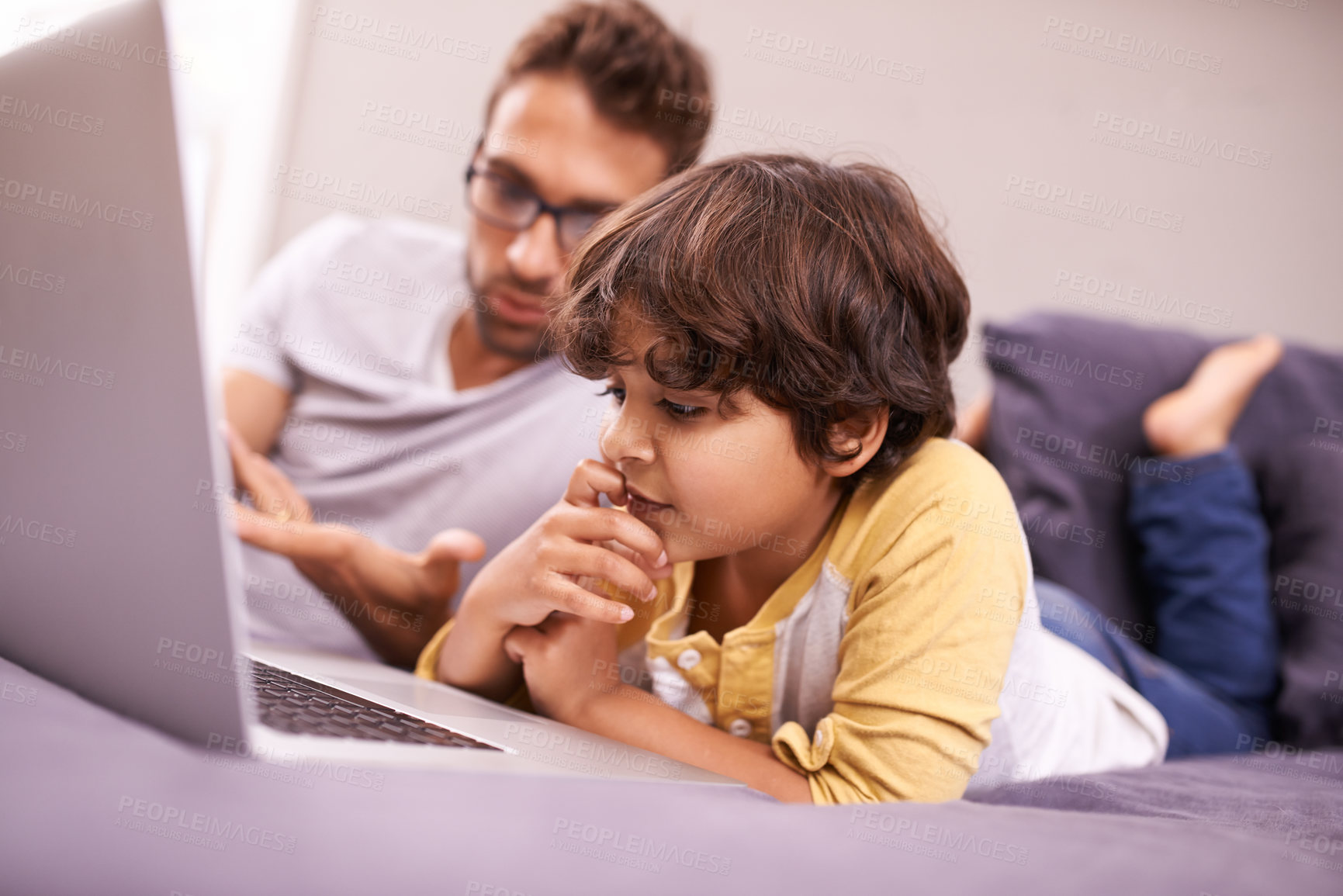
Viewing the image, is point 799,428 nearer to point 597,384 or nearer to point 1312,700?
A: point 597,384

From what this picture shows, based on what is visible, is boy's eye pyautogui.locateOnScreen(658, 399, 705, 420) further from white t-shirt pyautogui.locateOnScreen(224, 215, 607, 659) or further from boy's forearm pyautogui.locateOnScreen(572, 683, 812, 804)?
white t-shirt pyautogui.locateOnScreen(224, 215, 607, 659)

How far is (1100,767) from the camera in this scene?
3.38 ft

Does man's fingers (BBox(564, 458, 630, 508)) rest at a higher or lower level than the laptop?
lower

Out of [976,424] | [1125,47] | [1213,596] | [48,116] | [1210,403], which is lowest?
[1213,596]

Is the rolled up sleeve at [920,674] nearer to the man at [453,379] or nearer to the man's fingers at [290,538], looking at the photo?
the man at [453,379]

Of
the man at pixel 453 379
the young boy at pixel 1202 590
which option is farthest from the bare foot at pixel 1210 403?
the man at pixel 453 379

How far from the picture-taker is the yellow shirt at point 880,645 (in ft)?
2.27

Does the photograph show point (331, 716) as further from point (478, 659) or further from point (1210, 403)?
point (1210, 403)

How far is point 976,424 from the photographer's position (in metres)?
1.67

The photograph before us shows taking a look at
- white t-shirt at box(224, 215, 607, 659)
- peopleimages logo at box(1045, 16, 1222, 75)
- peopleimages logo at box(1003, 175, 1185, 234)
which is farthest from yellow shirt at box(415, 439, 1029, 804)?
peopleimages logo at box(1045, 16, 1222, 75)

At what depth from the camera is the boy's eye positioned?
2.44 ft

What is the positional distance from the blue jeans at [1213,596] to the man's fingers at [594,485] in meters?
0.72

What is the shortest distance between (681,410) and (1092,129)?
5.62 feet

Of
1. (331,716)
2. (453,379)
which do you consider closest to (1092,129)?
(453,379)
